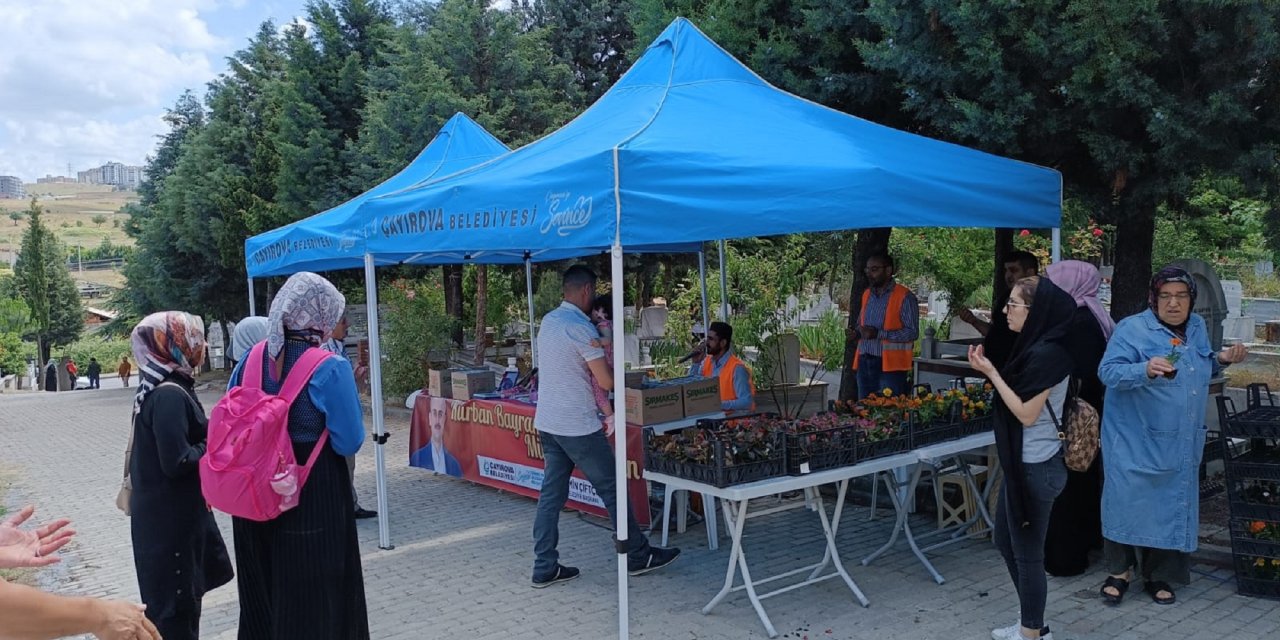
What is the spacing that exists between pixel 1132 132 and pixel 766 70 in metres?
2.86

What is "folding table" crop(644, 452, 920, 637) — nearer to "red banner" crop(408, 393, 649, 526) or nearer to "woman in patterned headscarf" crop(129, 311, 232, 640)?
"red banner" crop(408, 393, 649, 526)

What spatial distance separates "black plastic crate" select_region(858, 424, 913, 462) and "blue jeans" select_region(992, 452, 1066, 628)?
85 cm

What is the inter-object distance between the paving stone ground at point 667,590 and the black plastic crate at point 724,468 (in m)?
0.82

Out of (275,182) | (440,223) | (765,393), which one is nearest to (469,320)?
(275,182)

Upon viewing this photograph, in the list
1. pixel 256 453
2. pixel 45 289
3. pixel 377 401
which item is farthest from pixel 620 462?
pixel 45 289

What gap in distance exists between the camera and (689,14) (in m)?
8.30

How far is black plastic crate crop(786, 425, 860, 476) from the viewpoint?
4.67 m

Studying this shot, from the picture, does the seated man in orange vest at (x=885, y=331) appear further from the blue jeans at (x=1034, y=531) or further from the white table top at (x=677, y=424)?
the blue jeans at (x=1034, y=531)

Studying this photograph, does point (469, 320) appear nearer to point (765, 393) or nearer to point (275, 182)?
point (275, 182)

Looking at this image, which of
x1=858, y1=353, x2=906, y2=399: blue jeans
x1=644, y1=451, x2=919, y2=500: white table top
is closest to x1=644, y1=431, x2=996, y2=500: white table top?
x1=644, y1=451, x2=919, y2=500: white table top

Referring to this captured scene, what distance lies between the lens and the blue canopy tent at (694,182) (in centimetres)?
436

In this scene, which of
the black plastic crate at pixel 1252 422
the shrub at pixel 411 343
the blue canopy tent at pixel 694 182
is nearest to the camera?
the blue canopy tent at pixel 694 182

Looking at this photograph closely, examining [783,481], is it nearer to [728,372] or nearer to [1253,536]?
[728,372]

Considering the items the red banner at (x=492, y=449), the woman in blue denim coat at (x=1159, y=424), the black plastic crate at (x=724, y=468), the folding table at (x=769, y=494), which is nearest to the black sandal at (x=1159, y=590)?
the woman in blue denim coat at (x=1159, y=424)
